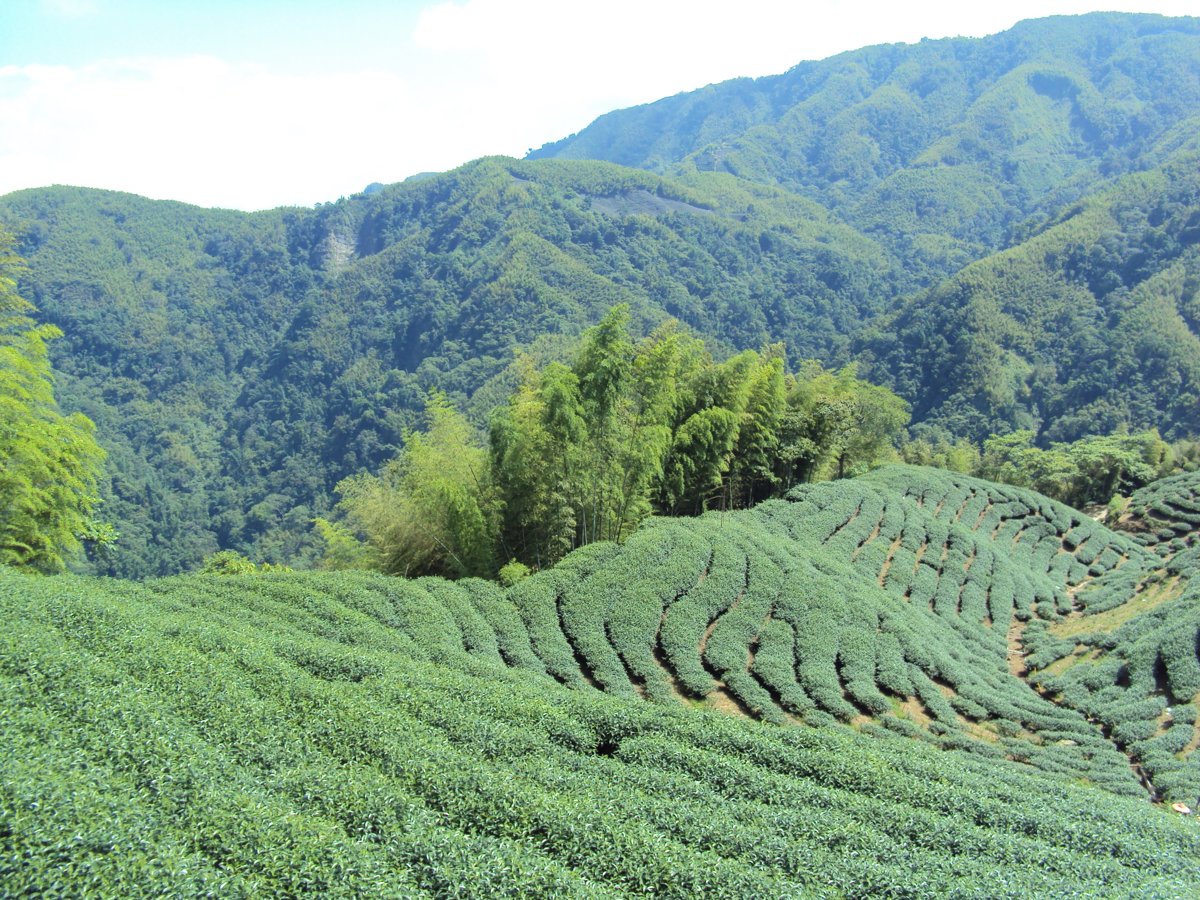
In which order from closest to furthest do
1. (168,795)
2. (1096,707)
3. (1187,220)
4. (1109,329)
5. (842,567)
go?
(168,795), (1096,707), (842,567), (1109,329), (1187,220)

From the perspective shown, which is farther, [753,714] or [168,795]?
[753,714]

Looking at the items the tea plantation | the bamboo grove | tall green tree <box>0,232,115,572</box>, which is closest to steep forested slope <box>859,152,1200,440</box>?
the bamboo grove

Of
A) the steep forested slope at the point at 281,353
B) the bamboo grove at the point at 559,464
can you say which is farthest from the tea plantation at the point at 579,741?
the steep forested slope at the point at 281,353

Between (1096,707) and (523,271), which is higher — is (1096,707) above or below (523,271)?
below

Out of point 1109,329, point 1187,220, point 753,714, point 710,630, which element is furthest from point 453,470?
point 1187,220

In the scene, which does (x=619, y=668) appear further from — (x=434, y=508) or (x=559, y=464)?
(x=434, y=508)

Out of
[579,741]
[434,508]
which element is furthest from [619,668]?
[434,508]

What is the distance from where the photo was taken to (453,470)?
2403 centimetres

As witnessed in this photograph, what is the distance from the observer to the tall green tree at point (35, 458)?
17.2 meters

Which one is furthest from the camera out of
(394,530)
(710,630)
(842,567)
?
(842,567)

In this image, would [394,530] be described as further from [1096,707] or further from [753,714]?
[1096,707]

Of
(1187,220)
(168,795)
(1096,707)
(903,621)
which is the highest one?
(1187,220)

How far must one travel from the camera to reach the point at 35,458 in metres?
17.1

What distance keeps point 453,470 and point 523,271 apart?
156m
